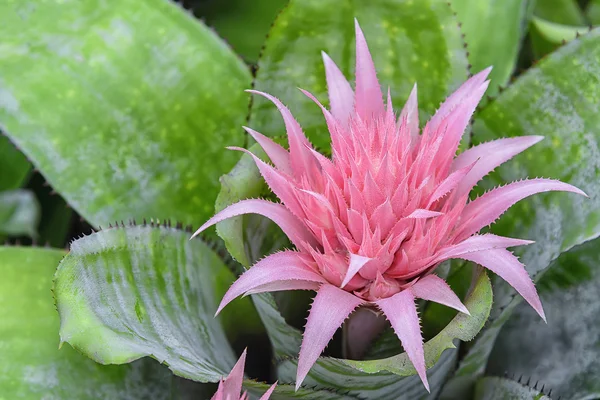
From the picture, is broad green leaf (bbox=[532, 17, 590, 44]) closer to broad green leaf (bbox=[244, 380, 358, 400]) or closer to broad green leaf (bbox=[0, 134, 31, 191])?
broad green leaf (bbox=[244, 380, 358, 400])

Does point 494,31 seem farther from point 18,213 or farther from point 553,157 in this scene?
point 18,213

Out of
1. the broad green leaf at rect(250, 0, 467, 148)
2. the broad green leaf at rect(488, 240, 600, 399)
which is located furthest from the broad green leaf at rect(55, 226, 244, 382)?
the broad green leaf at rect(488, 240, 600, 399)

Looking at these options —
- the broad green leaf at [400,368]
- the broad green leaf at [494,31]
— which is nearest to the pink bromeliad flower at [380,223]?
the broad green leaf at [400,368]

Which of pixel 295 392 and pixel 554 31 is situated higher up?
pixel 554 31

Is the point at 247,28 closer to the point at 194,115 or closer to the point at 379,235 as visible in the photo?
the point at 194,115

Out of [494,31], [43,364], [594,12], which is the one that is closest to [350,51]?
[494,31]

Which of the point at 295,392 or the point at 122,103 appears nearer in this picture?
the point at 295,392

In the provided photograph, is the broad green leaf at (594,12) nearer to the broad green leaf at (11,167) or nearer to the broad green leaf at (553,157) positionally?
the broad green leaf at (553,157)
